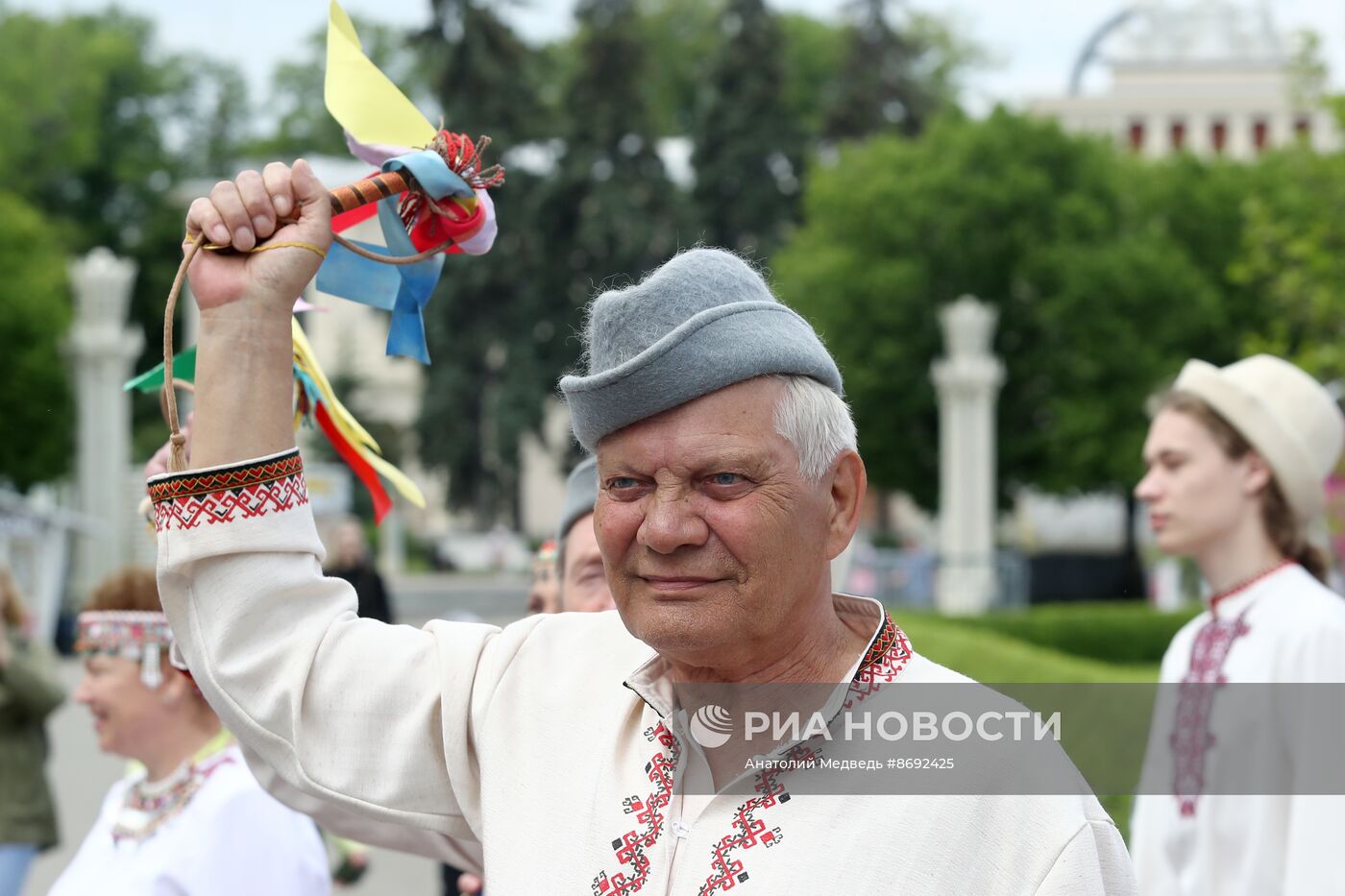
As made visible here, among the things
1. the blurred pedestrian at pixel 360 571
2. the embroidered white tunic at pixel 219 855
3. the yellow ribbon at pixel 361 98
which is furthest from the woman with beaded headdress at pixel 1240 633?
the blurred pedestrian at pixel 360 571

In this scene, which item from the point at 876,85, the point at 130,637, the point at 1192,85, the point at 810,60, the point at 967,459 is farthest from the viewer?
the point at 1192,85

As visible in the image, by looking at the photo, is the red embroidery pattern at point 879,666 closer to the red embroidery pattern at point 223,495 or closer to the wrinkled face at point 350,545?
the red embroidery pattern at point 223,495

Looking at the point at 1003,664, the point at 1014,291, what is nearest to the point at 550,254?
the point at 1014,291

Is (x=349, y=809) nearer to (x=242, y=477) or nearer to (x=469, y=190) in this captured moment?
(x=242, y=477)

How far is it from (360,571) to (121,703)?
5.58m

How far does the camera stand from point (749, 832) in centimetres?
208

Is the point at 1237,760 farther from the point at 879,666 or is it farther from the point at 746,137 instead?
the point at 746,137

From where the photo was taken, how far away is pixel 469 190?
2.36 metres

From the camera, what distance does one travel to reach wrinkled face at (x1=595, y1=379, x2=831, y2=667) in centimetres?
206

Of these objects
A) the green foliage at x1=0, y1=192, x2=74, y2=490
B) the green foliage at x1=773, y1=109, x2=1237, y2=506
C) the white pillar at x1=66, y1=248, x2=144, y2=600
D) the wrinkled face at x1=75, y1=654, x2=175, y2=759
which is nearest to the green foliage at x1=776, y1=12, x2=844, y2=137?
the green foliage at x1=773, y1=109, x2=1237, y2=506

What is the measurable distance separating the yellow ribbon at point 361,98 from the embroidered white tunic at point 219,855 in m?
1.52

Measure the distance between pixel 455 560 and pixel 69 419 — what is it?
1156 cm

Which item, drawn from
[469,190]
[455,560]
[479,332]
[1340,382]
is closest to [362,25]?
[479,332]

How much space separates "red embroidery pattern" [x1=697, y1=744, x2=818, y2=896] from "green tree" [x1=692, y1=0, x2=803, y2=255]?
131ft
